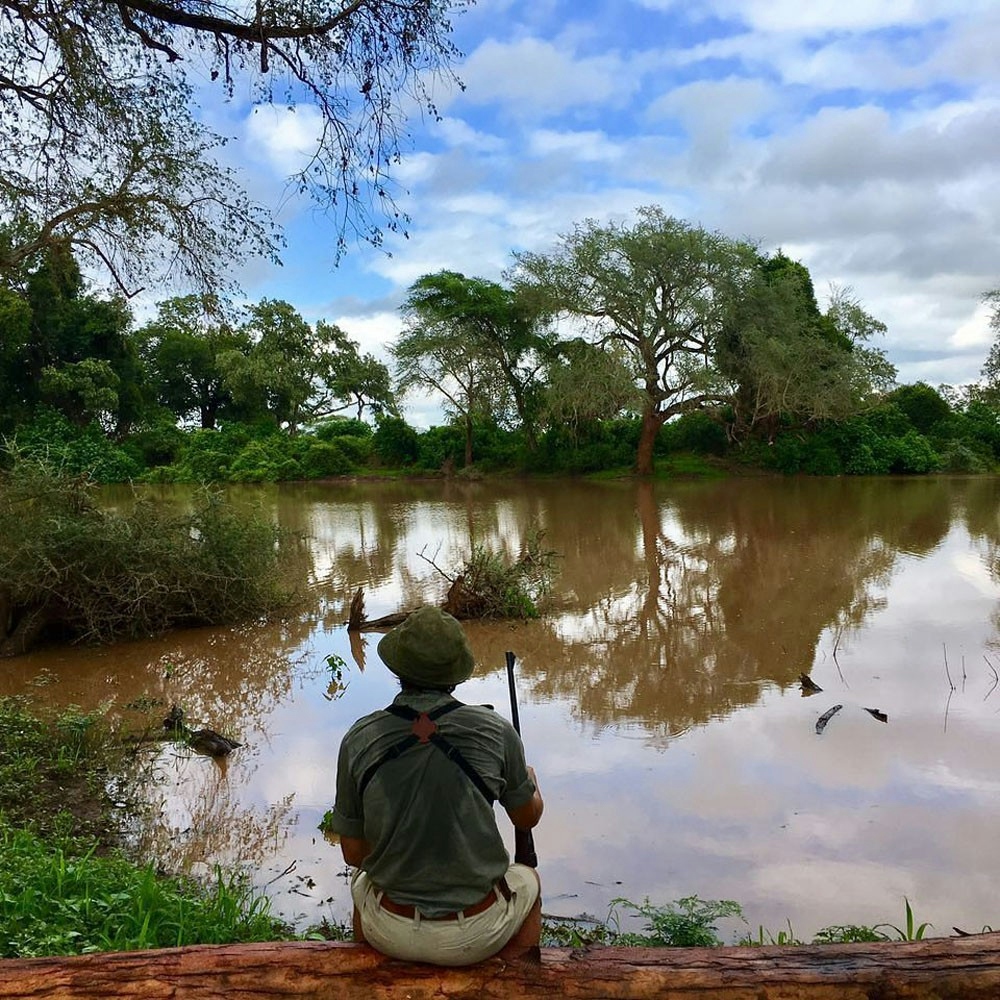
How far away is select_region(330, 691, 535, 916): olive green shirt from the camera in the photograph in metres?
2.18

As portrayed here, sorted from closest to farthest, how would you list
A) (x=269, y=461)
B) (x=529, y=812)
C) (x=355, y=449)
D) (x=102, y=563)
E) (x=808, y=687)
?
1. (x=529, y=812)
2. (x=808, y=687)
3. (x=102, y=563)
4. (x=269, y=461)
5. (x=355, y=449)

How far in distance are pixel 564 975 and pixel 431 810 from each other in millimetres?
582

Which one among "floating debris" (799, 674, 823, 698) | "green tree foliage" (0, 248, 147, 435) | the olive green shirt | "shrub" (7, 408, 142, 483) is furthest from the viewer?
"green tree foliage" (0, 248, 147, 435)

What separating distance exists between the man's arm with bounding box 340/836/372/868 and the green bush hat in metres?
0.47

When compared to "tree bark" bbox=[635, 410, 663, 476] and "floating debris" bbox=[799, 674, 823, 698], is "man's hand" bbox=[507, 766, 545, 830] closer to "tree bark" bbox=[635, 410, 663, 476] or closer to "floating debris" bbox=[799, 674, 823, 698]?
"floating debris" bbox=[799, 674, 823, 698]

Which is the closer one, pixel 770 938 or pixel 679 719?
pixel 770 938

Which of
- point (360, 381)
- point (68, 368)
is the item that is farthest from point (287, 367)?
point (68, 368)

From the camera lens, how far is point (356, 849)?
236cm

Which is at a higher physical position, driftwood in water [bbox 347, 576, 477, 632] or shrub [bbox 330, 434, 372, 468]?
shrub [bbox 330, 434, 372, 468]

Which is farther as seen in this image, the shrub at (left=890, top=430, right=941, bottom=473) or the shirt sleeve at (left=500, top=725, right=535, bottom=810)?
the shrub at (left=890, top=430, right=941, bottom=473)

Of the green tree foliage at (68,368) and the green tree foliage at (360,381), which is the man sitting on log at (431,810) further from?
the green tree foliage at (360,381)

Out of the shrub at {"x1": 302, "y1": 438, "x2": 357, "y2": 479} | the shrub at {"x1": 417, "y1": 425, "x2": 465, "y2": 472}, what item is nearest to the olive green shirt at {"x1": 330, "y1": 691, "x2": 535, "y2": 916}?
the shrub at {"x1": 417, "y1": 425, "x2": 465, "y2": 472}

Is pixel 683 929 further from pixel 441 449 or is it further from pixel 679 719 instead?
pixel 441 449

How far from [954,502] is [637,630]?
15.8m
